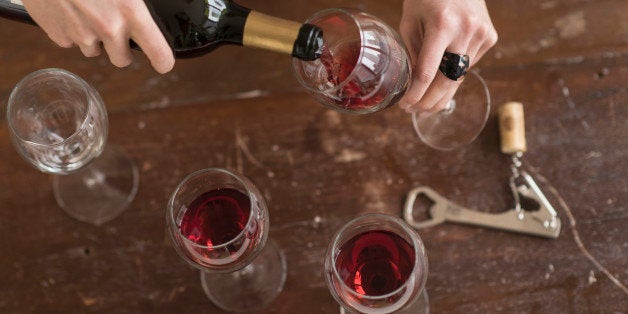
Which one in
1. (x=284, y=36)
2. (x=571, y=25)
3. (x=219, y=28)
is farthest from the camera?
(x=571, y=25)

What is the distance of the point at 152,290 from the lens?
3.19 ft

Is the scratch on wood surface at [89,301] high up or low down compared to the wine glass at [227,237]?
down

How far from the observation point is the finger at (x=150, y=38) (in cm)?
74

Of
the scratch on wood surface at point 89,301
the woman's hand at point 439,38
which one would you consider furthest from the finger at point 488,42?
the scratch on wood surface at point 89,301

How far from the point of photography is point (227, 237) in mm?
877

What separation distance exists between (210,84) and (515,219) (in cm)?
56

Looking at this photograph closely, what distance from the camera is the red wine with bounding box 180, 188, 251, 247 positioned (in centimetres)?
85

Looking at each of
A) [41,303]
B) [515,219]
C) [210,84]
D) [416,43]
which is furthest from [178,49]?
[515,219]

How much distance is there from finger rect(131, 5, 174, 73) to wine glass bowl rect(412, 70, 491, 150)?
0.44 m

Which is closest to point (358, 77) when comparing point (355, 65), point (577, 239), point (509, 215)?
point (355, 65)

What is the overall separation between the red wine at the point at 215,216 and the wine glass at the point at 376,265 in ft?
0.49

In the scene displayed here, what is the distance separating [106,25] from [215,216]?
1.00ft

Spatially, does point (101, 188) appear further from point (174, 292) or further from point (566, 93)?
point (566, 93)

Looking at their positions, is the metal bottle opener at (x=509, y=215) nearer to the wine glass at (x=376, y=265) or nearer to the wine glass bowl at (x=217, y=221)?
the wine glass at (x=376, y=265)
